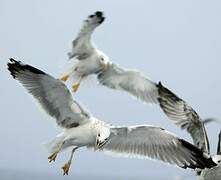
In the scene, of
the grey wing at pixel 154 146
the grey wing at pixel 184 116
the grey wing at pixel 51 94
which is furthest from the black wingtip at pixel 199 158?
the grey wing at pixel 51 94

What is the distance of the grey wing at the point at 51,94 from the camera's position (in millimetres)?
7852

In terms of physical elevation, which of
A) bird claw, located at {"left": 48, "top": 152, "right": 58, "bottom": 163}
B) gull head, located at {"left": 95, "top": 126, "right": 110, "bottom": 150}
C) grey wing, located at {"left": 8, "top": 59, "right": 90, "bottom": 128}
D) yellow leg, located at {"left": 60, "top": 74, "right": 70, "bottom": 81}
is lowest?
bird claw, located at {"left": 48, "top": 152, "right": 58, "bottom": 163}

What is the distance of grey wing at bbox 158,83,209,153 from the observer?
8.62 meters

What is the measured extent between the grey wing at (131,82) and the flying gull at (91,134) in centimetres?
400

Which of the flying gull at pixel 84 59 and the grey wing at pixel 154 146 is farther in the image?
the flying gull at pixel 84 59

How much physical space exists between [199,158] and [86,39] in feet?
14.8

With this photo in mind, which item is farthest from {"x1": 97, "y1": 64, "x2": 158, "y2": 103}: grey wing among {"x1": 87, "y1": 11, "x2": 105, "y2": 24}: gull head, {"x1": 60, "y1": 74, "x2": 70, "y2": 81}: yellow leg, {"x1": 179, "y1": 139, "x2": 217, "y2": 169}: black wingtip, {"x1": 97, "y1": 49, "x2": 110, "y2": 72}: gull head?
{"x1": 179, "y1": 139, "x2": 217, "y2": 169}: black wingtip

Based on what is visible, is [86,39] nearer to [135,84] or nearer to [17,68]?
[135,84]

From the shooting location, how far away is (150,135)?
7.93 meters

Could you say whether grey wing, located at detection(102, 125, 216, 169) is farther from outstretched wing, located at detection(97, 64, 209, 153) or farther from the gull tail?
outstretched wing, located at detection(97, 64, 209, 153)

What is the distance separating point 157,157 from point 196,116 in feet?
4.37

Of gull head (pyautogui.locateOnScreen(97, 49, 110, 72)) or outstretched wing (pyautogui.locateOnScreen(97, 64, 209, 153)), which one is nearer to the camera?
outstretched wing (pyautogui.locateOnScreen(97, 64, 209, 153))

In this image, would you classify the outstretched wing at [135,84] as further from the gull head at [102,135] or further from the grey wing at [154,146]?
the gull head at [102,135]

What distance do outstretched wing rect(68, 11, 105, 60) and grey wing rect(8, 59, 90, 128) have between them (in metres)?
2.95
